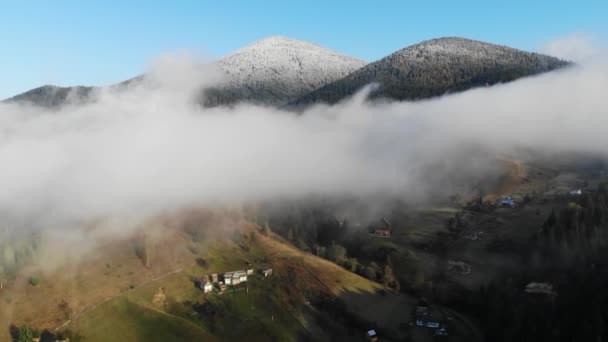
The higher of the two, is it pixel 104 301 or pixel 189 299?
pixel 104 301

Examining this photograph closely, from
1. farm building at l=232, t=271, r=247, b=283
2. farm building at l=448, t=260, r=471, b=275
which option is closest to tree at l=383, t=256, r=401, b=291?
farm building at l=448, t=260, r=471, b=275

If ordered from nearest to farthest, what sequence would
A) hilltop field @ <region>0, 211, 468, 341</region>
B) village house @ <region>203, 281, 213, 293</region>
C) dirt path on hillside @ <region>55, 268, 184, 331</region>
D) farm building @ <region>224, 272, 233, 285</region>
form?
dirt path on hillside @ <region>55, 268, 184, 331</region>, hilltop field @ <region>0, 211, 468, 341</region>, village house @ <region>203, 281, 213, 293</region>, farm building @ <region>224, 272, 233, 285</region>

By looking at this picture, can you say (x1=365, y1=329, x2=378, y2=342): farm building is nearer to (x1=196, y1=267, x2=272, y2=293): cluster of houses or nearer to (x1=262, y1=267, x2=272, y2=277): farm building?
(x1=262, y1=267, x2=272, y2=277): farm building

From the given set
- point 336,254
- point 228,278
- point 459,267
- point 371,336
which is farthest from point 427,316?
point 228,278

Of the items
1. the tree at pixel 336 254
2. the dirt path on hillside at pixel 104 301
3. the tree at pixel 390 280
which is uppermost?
the dirt path on hillside at pixel 104 301

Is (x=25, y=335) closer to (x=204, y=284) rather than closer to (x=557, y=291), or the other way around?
(x=204, y=284)

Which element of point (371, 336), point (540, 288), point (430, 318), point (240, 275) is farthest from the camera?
point (240, 275)

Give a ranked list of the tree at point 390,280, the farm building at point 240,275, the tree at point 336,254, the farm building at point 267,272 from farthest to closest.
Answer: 1. the tree at point 336,254
2. the tree at point 390,280
3. the farm building at point 267,272
4. the farm building at point 240,275

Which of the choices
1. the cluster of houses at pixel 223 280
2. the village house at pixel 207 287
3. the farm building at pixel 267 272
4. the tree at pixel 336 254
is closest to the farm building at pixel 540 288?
the tree at pixel 336 254

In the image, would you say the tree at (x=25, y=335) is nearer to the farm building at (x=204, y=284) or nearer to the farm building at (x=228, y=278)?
the farm building at (x=204, y=284)
